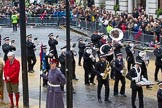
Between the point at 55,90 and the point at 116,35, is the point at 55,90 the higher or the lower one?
the lower one

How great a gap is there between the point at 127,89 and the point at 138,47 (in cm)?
1092

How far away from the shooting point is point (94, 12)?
4238 cm

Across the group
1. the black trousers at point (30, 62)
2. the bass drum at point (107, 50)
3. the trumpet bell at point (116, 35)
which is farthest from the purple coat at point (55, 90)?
the trumpet bell at point (116, 35)

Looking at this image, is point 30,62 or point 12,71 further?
point 30,62

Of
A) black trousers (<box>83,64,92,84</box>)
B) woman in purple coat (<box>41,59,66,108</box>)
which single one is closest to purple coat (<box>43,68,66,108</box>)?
woman in purple coat (<box>41,59,66,108</box>)

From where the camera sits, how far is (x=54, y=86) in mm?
15000

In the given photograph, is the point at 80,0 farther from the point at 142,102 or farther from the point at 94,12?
the point at 142,102

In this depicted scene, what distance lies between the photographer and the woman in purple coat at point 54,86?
584 inches

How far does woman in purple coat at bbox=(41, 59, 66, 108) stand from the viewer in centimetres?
1483

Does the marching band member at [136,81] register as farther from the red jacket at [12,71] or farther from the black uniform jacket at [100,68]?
the red jacket at [12,71]

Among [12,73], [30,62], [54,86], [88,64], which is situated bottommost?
[30,62]

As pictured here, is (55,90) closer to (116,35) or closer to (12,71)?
(12,71)

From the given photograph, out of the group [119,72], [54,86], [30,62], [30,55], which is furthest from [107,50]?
[54,86]

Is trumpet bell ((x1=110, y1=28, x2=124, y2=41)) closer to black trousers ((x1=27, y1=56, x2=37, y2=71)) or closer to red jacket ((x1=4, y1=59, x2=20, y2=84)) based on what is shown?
black trousers ((x1=27, y1=56, x2=37, y2=71))
